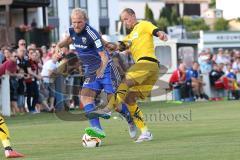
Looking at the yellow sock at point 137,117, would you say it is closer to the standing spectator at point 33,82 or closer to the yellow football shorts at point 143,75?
the yellow football shorts at point 143,75

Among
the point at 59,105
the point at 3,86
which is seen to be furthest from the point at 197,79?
the point at 3,86

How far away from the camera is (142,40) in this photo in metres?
13.2

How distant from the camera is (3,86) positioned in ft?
74.7

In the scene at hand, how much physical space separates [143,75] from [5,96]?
9507mm

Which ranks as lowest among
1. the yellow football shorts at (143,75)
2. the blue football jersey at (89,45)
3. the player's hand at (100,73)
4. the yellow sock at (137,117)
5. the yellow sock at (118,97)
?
the yellow sock at (137,117)

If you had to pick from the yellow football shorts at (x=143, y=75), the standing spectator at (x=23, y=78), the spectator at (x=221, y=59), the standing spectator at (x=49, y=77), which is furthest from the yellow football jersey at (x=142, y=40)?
the spectator at (x=221, y=59)

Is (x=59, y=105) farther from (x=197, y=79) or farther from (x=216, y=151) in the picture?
(x=216, y=151)

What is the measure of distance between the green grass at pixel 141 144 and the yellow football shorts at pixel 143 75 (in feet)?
2.86

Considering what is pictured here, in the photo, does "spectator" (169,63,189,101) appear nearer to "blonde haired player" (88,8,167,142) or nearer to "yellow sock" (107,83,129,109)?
"blonde haired player" (88,8,167,142)

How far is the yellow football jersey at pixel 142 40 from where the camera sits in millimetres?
13172

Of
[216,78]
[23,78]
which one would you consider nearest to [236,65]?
[216,78]

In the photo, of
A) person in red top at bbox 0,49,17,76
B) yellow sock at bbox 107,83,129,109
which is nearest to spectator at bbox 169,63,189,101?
person in red top at bbox 0,49,17,76

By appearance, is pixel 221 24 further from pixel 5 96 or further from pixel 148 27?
pixel 148 27

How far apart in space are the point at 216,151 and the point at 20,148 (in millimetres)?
3422
